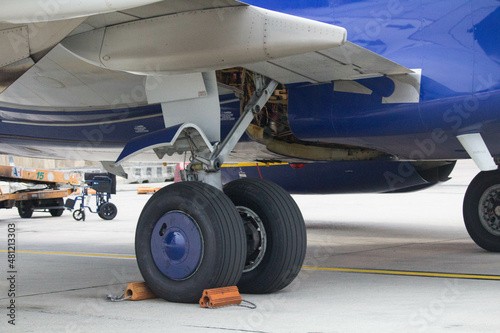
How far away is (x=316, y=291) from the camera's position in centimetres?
515

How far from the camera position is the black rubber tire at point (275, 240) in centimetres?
511

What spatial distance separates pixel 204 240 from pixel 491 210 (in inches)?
174

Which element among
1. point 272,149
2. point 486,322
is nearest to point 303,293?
point 486,322

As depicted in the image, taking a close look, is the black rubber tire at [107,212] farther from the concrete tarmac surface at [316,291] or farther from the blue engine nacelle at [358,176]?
the blue engine nacelle at [358,176]

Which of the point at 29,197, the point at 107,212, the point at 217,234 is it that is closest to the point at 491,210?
the point at 217,234

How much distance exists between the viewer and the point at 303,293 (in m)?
5.07

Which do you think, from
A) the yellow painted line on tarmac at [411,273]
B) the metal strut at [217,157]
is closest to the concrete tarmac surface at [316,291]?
the yellow painted line on tarmac at [411,273]

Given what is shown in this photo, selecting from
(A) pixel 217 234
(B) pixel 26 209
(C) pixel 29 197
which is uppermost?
(A) pixel 217 234

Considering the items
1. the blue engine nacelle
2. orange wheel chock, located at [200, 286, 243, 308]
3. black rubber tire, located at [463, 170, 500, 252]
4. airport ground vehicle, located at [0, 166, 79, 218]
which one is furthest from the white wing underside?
airport ground vehicle, located at [0, 166, 79, 218]

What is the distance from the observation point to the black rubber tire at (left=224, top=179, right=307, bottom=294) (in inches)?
201

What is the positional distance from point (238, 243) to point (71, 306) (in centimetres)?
132

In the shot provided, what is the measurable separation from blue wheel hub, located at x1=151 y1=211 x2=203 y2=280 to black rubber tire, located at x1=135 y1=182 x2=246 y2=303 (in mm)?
37

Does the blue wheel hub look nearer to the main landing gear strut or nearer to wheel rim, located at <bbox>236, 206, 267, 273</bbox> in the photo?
the main landing gear strut

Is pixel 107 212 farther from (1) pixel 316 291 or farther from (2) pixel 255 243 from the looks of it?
(1) pixel 316 291
